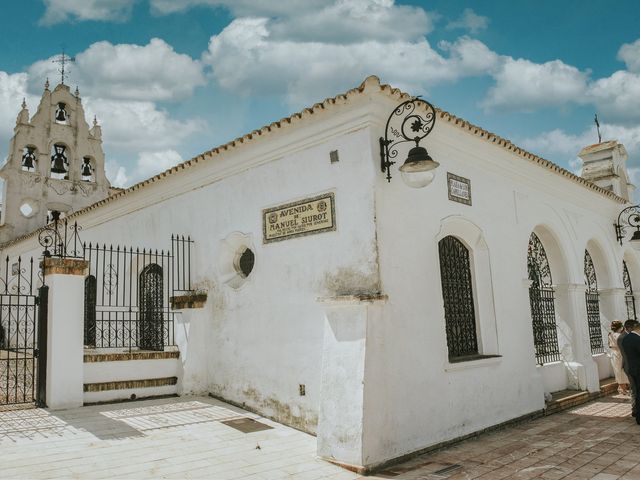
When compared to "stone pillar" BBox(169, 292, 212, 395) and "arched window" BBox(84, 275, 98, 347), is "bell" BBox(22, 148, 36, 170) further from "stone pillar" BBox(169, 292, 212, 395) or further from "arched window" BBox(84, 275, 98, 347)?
"stone pillar" BBox(169, 292, 212, 395)

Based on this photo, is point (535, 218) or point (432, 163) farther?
point (535, 218)

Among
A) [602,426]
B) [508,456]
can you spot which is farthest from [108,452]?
[602,426]

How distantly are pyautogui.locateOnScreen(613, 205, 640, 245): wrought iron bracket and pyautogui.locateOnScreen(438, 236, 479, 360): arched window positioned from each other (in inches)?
308

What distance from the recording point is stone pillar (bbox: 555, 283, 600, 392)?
10.4 meters

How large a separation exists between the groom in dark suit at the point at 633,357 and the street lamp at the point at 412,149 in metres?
4.44

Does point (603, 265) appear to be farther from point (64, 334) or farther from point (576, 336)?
point (64, 334)

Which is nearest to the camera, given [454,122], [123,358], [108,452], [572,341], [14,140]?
[108,452]

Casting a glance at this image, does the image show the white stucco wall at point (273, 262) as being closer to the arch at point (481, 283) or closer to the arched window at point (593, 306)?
the arch at point (481, 283)

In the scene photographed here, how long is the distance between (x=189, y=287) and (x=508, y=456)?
6076 mm

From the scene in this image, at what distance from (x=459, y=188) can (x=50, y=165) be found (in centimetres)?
1504

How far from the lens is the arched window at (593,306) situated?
485 inches

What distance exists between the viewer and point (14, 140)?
16.8m

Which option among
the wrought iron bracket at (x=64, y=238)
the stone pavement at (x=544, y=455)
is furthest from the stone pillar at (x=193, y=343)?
the stone pavement at (x=544, y=455)

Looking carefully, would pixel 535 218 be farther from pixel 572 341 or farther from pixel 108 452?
pixel 108 452
